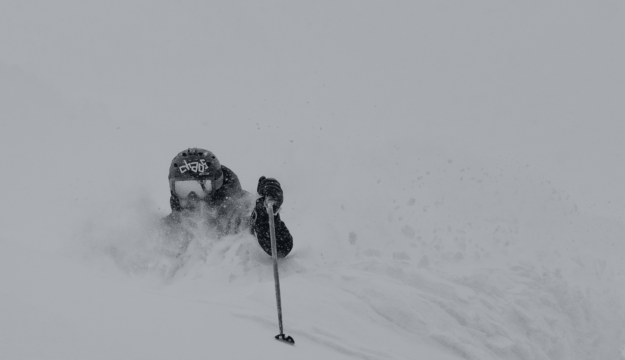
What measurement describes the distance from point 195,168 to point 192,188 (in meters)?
0.25

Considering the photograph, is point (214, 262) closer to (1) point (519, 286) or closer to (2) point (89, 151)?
(1) point (519, 286)

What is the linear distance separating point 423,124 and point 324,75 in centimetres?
1632

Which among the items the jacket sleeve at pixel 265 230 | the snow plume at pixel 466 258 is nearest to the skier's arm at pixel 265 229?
the jacket sleeve at pixel 265 230

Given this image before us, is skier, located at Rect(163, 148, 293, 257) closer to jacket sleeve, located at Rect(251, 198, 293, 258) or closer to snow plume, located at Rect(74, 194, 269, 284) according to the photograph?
snow plume, located at Rect(74, 194, 269, 284)

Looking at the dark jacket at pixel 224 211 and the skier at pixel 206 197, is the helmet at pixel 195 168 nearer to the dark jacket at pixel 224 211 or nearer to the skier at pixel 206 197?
the skier at pixel 206 197

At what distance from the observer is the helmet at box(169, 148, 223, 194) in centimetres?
550

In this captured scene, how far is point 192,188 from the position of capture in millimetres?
5527

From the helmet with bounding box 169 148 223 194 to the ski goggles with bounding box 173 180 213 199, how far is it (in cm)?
4

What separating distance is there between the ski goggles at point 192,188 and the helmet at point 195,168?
44mm

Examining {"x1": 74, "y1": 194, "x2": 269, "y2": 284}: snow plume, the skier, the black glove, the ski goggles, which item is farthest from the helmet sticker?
the black glove

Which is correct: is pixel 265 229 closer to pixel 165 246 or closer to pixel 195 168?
pixel 195 168

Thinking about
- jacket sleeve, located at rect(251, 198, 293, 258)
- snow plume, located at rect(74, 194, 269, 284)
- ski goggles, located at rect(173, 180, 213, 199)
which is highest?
ski goggles, located at rect(173, 180, 213, 199)

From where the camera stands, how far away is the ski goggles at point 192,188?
5.50 metres

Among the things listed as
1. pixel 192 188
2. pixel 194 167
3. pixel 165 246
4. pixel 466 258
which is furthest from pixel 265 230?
pixel 466 258
